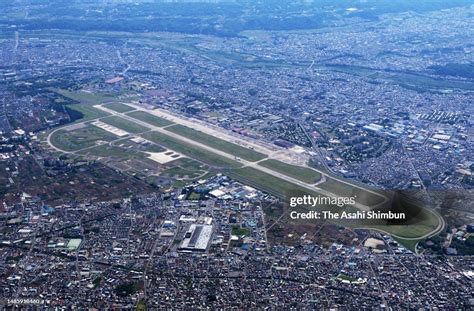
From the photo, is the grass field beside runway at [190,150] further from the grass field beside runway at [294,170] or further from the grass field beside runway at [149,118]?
the grass field beside runway at [149,118]

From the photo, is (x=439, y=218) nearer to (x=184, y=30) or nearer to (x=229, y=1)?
(x=184, y=30)

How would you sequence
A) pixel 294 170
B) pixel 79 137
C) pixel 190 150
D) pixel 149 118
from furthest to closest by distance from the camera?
pixel 149 118
pixel 79 137
pixel 190 150
pixel 294 170

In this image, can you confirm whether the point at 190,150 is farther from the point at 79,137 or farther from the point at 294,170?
the point at 79,137

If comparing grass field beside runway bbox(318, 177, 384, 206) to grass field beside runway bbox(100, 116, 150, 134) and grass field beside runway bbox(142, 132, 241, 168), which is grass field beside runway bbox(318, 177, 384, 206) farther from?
grass field beside runway bbox(100, 116, 150, 134)

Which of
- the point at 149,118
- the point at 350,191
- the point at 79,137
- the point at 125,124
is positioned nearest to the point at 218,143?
the point at 149,118

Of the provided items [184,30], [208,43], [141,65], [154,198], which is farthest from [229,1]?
[154,198]

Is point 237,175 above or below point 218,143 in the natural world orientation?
above

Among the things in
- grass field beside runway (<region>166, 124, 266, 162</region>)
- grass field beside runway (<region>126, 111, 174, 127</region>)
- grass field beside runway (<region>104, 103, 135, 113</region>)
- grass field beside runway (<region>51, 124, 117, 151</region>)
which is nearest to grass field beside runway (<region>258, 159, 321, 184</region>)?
grass field beside runway (<region>166, 124, 266, 162</region>)

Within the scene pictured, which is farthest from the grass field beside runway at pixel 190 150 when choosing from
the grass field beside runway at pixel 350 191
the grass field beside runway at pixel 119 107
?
the grass field beside runway at pixel 119 107
